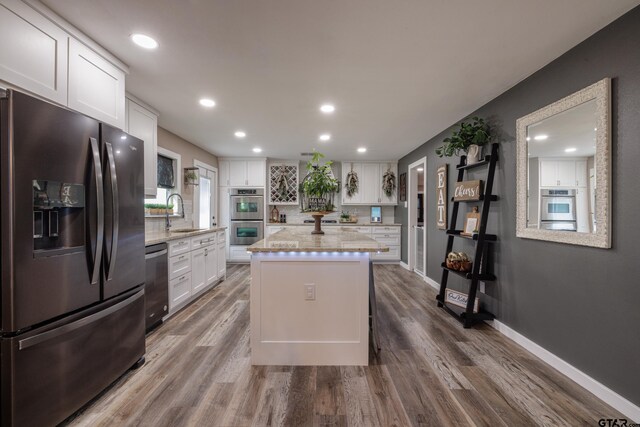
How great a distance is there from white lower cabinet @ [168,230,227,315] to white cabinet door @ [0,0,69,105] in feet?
5.66

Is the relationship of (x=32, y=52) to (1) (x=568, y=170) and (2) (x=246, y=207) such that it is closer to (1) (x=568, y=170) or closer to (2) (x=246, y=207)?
(1) (x=568, y=170)

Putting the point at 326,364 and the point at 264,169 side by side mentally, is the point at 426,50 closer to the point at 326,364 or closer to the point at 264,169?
the point at 326,364

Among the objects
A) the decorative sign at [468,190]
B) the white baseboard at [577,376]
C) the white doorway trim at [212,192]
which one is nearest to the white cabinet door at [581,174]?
the decorative sign at [468,190]

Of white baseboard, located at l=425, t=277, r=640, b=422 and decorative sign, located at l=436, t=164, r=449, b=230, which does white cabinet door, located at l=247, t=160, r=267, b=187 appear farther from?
white baseboard, located at l=425, t=277, r=640, b=422

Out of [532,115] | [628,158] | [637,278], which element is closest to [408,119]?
[532,115]

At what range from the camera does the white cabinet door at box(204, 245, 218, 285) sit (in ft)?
12.8

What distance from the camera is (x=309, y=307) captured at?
7.07ft

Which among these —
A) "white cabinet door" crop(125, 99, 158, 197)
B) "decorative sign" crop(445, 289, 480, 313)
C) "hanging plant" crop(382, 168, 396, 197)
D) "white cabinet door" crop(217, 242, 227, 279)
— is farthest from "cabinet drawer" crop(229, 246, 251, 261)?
"decorative sign" crop(445, 289, 480, 313)

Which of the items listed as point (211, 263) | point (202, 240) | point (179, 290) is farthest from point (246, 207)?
point (179, 290)

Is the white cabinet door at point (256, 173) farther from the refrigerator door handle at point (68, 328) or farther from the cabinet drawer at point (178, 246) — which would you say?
the refrigerator door handle at point (68, 328)

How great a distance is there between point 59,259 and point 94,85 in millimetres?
1317

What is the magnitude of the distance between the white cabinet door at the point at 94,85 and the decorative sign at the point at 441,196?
3859 mm

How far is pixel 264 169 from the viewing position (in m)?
6.01

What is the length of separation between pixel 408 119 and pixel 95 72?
319 cm
